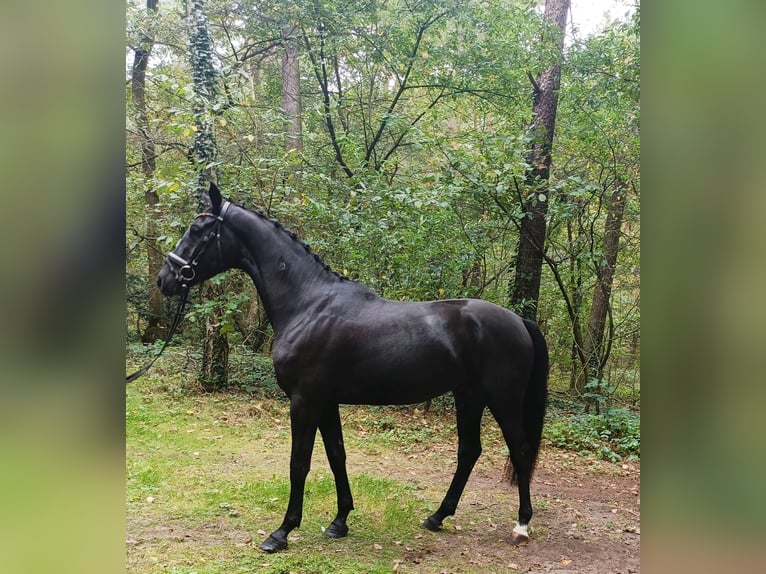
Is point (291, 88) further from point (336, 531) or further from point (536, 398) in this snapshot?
point (336, 531)

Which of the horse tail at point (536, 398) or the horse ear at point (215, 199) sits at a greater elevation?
the horse ear at point (215, 199)

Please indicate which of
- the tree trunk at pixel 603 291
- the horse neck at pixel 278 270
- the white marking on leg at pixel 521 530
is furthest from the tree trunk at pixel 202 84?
the tree trunk at pixel 603 291

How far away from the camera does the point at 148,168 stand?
8602 millimetres

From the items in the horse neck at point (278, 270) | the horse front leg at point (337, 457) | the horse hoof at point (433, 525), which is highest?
the horse neck at point (278, 270)

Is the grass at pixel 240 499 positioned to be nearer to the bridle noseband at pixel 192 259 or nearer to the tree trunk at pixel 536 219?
the bridle noseband at pixel 192 259

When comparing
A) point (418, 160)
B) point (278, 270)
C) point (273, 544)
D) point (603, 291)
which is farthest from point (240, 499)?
point (418, 160)

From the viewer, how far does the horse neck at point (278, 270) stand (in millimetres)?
3377

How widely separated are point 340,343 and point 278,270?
0.67 meters

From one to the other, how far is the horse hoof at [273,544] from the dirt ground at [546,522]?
741 millimetres

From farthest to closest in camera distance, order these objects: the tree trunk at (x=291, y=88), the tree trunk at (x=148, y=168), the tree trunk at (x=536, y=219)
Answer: the tree trunk at (x=291, y=88)
the tree trunk at (x=148, y=168)
the tree trunk at (x=536, y=219)
